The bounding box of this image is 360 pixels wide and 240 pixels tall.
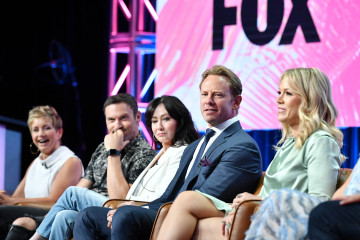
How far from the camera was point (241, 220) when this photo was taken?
2.68 m

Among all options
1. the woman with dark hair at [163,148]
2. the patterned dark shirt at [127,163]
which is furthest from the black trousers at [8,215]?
the patterned dark shirt at [127,163]

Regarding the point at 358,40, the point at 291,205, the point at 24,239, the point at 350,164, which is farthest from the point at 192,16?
the point at 291,205

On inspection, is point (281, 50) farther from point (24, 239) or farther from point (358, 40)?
point (24, 239)

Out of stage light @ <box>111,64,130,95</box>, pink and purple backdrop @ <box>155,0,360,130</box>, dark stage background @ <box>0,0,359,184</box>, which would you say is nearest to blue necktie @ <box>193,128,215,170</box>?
pink and purple backdrop @ <box>155,0,360,130</box>

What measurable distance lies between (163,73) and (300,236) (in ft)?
11.7

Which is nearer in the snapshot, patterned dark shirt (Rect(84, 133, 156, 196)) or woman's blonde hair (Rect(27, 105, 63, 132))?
patterned dark shirt (Rect(84, 133, 156, 196))

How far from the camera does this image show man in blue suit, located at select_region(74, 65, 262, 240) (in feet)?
10.3

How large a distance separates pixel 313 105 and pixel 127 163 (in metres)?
1.58

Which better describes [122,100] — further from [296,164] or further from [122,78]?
[122,78]

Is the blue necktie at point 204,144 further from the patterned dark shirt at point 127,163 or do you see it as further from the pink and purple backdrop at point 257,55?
the pink and purple backdrop at point 257,55

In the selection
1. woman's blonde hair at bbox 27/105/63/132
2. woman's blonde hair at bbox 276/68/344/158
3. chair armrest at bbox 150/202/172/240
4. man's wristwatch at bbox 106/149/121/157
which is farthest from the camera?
woman's blonde hair at bbox 27/105/63/132

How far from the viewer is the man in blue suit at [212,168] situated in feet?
10.3

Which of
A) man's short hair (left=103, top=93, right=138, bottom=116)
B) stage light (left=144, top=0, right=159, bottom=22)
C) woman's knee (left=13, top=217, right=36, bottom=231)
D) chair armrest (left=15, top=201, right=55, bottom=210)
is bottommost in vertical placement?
woman's knee (left=13, top=217, right=36, bottom=231)

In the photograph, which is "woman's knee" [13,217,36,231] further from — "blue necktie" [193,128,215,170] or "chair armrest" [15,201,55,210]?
"blue necktie" [193,128,215,170]
